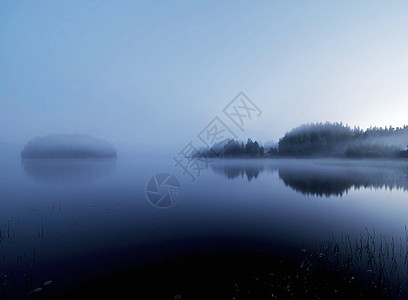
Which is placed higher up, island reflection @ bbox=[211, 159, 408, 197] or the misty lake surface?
the misty lake surface

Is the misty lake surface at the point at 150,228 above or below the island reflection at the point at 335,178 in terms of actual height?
above

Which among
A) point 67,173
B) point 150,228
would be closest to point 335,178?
point 150,228

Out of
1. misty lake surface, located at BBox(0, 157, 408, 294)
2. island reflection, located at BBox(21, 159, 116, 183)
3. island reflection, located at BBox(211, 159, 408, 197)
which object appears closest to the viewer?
misty lake surface, located at BBox(0, 157, 408, 294)

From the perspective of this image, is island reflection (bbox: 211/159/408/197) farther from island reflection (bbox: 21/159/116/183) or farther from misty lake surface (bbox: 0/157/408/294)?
island reflection (bbox: 21/159/116/183)

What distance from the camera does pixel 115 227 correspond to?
61.3ft

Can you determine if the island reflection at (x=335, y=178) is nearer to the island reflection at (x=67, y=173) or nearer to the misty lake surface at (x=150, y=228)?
the misty lake surface at (x=150, y=228)

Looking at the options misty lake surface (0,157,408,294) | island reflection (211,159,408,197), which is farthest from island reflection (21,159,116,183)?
island reflection (211,159,408,197)

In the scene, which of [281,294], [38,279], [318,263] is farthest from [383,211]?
[38,279]

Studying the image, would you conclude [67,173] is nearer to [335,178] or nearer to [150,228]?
[150,228]

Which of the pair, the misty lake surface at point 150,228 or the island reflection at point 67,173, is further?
the island reflection at point 67,173

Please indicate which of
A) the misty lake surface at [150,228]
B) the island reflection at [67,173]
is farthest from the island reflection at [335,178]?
the island reflection at [67,173]

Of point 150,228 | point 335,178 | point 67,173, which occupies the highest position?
point 67,173

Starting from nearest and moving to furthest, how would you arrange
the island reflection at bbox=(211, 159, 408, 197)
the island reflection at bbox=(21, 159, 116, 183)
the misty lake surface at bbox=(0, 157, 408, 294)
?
the misty lake surface at bbox=(0, 157, 408, 294)
the island reflection at bbox=(211, 159, 408, 197)
the island reflection at bbox=(21, 159, 116, 183)

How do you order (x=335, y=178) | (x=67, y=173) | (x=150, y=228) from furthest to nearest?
(x=67, y=173) < (x=335, y=178) < (x=150, y=228)
